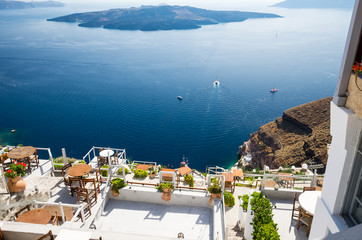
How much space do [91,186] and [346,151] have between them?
11.1 metres

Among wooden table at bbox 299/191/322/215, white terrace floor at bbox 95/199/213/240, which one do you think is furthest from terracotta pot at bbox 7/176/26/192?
wooden table at bbox 299/191/322/215

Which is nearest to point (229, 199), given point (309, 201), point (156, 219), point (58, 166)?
point (156, 219)

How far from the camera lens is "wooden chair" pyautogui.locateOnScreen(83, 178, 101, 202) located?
11.8m

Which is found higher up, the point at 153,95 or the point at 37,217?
the point at 37,217

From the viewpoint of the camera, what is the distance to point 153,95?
64438 millimetres

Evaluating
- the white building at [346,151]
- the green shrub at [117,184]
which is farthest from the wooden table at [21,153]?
the white building at [346,151]

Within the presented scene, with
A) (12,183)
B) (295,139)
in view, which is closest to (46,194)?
(12,183)

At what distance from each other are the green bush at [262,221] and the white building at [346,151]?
2753 millimetres

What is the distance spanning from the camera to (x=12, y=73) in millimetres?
80375

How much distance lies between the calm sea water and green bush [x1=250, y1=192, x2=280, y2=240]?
29.7 m

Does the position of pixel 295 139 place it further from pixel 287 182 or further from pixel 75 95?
pixel 75 95

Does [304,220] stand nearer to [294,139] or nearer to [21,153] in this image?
[21,153]

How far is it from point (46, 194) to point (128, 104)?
48.5 m

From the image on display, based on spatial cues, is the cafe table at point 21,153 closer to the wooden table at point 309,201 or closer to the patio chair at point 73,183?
the patio chair at point 73,183
